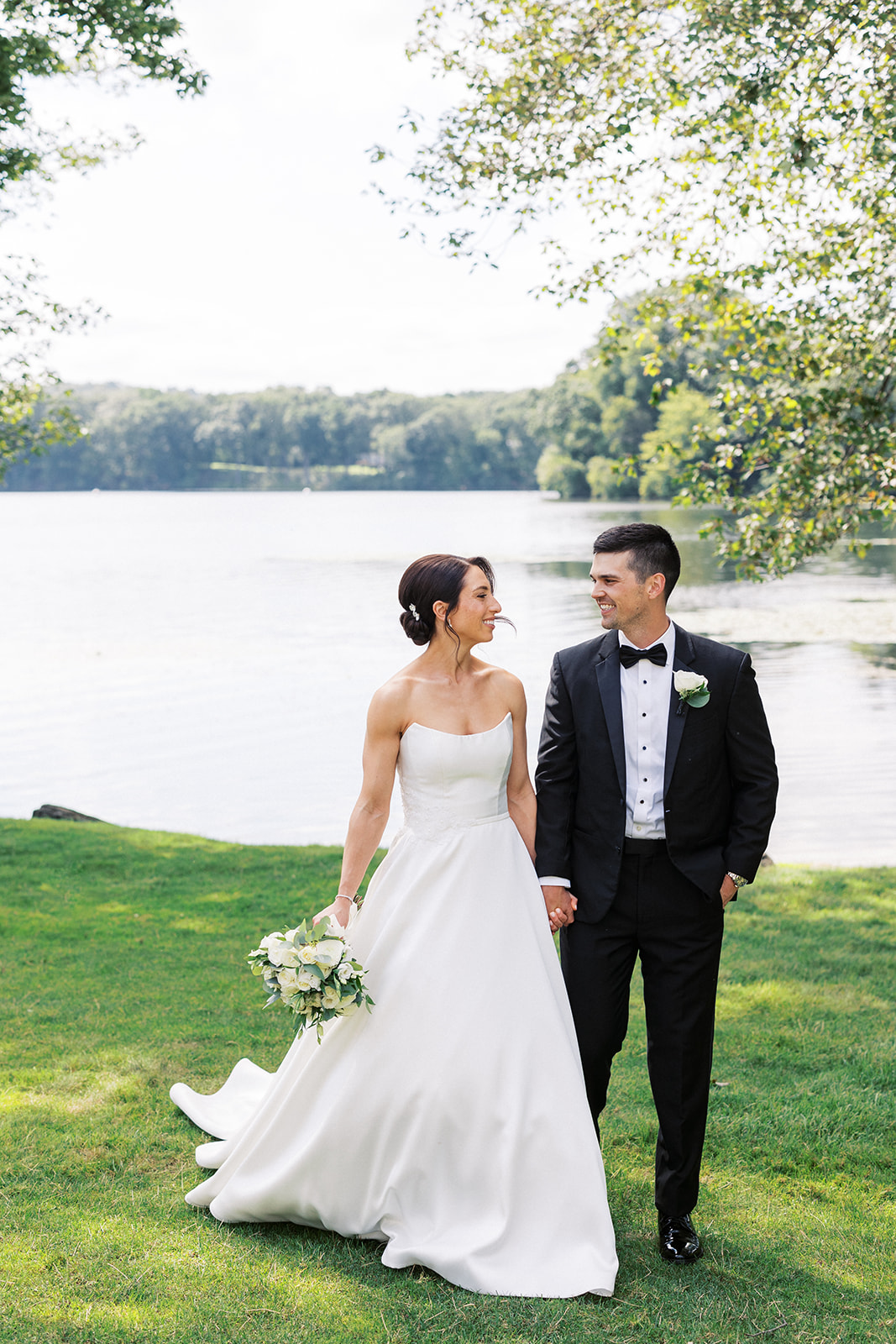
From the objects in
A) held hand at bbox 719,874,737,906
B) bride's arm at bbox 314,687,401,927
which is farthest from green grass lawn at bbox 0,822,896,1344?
held hand at bbox 719,874,737,906

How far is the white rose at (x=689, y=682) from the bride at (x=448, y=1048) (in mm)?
605

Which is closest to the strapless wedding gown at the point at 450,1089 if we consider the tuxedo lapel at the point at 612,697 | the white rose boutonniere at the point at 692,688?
the tuxedo lapel at the point at 612,697

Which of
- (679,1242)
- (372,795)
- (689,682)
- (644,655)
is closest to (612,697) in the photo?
(644,655)

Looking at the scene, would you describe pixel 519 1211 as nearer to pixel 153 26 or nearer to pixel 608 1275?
pixel 608 1275

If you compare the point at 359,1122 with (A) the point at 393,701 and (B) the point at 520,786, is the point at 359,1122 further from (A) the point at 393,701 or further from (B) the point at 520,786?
(A) the point at 393,701

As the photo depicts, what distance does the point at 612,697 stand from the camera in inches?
149

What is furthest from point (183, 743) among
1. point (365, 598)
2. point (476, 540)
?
point (476, 540)

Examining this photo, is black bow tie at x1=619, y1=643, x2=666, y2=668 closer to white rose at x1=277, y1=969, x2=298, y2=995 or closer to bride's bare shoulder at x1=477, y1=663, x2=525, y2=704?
bride's bare shoulder at x1=477, y1=663, x2=525, y2=704

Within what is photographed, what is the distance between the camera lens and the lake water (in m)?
13.6

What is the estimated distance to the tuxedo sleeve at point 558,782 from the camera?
12.6 feet

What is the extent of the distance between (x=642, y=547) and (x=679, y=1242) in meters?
2.25

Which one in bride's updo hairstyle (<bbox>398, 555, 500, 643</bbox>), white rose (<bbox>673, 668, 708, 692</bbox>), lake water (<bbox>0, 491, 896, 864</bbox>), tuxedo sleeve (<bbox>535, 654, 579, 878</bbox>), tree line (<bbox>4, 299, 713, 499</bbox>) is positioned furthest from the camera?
tree line (<bbox>4, 299, 713, 499</bbox>)

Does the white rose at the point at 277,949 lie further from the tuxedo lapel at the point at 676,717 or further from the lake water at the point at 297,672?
the lake water at the point at 297,672

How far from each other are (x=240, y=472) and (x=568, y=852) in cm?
14428
